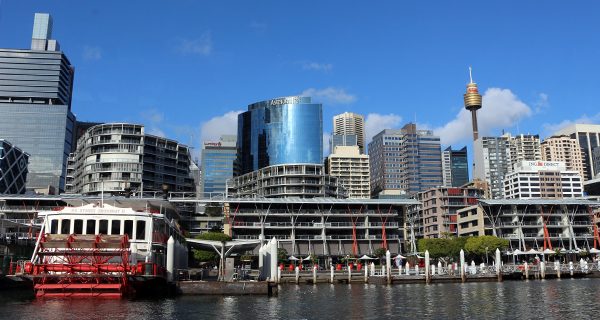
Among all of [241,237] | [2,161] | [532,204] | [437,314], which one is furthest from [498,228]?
[2,161]

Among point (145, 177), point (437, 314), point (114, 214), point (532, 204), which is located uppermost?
point (145, 177)

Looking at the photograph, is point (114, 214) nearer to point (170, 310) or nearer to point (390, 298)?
point (170, 310)

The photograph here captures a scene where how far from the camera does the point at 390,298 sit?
47.9m

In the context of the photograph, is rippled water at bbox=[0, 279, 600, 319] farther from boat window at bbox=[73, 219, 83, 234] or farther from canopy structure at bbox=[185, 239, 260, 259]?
boat window at bbox=[73, 219, 83, 234]

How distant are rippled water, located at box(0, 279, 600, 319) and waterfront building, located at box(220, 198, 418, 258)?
6232 centimetres

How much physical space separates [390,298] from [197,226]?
120m

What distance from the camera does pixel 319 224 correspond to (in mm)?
116000

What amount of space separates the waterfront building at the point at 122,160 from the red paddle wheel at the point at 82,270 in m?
100

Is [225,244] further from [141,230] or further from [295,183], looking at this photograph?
[295,183]

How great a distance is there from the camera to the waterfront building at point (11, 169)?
577 feet

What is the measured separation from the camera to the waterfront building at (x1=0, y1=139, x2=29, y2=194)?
17575 centimetres

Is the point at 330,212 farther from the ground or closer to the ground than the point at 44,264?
farther from the ground

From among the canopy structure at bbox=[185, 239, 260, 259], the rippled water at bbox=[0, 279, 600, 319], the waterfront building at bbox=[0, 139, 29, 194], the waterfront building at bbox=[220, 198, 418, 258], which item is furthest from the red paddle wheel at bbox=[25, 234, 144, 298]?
the waterfront building at bbox=[0, 139, 29, 194]

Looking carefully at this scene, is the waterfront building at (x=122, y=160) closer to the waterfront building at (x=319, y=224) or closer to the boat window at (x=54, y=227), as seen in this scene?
the waterfront building at (x=319, y=224)
